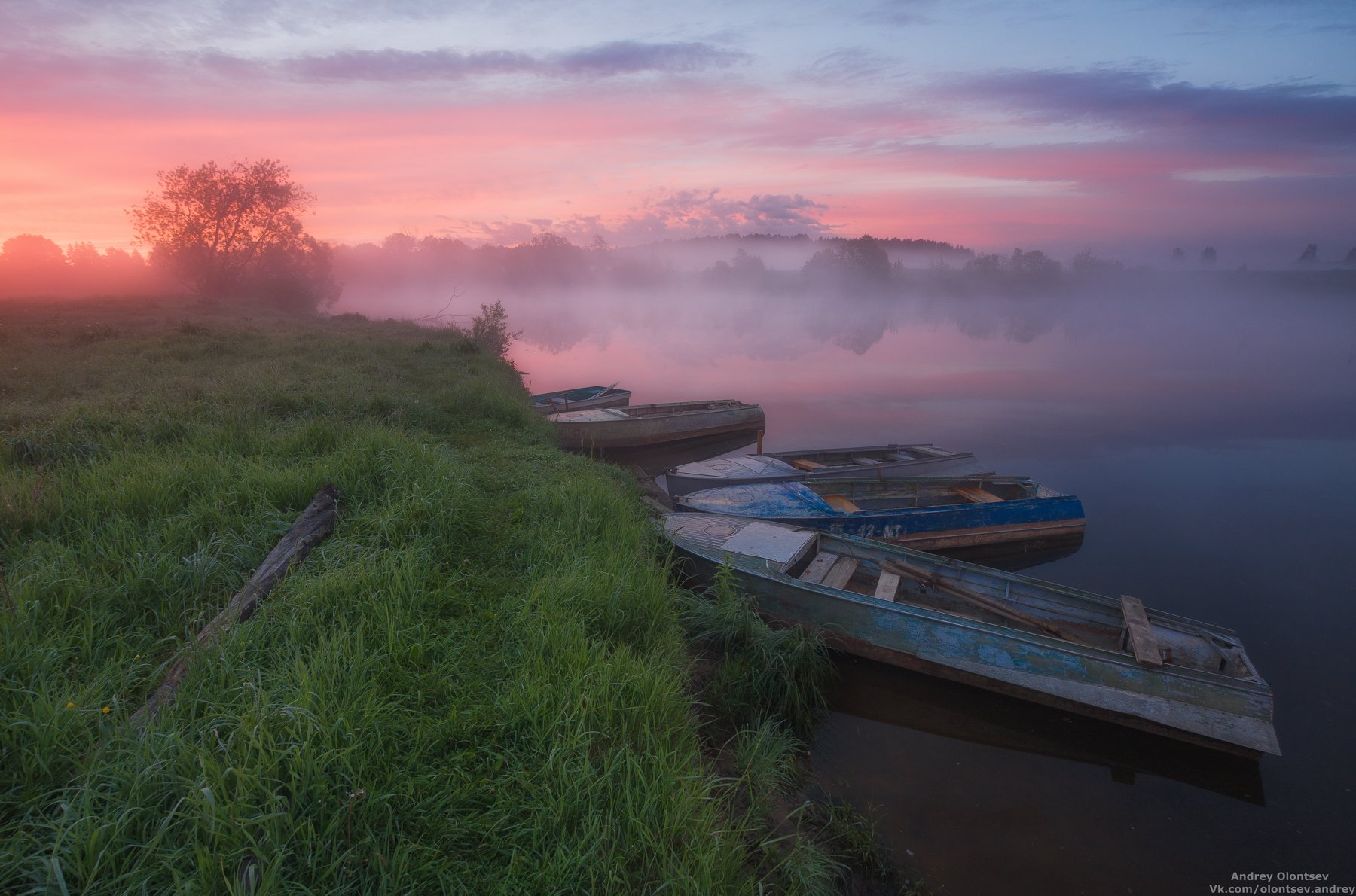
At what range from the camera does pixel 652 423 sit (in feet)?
47.6

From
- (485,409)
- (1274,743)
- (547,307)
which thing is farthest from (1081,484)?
(547,307)

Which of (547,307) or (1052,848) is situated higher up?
(547,307)

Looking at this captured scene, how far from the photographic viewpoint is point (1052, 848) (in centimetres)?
436

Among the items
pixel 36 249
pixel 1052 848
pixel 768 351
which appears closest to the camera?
pixel 1052 848

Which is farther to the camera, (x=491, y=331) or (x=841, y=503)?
(x=491, y=331)

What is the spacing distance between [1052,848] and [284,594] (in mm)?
5605

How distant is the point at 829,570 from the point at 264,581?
17.6 feet

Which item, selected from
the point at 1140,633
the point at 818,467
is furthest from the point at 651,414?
the point at 1140,633

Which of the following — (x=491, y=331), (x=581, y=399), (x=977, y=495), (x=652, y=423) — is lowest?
(x=977, y=495)

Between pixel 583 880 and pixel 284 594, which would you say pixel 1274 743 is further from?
pixel 284 594

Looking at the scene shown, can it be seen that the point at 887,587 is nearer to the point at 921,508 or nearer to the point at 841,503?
the point at 841,503

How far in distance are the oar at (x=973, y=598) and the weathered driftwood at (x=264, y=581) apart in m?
5.69

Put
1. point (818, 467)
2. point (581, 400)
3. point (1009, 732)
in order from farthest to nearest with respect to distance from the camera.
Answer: point (581, 400) < point (818, 467) < point (1009, 732)

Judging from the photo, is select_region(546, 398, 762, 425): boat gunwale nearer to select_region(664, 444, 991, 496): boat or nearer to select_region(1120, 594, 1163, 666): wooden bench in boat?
select_region(664, 444, 991, 496): boat
